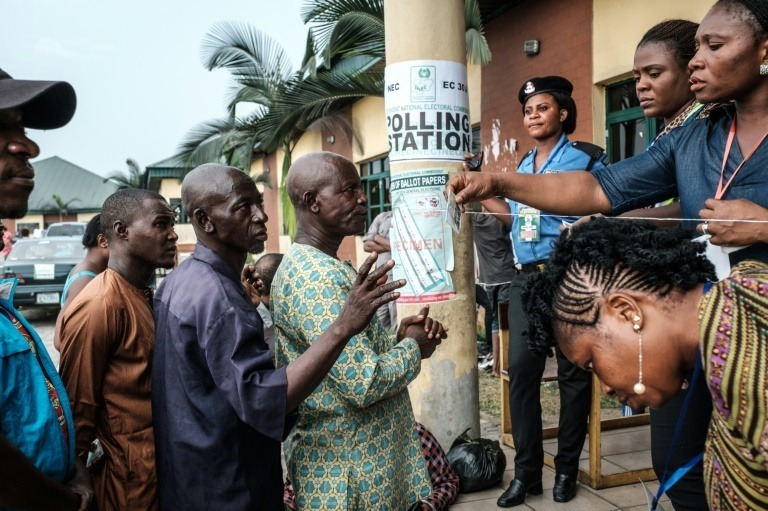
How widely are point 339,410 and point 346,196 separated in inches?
32.2

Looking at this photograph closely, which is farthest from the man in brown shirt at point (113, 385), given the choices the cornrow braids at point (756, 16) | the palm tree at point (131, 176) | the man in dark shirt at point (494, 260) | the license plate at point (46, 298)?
the palm tree at point (131, 176)

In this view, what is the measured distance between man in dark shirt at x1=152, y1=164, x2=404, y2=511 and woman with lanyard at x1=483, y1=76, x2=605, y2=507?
1.89m

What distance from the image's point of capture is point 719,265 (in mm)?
2164

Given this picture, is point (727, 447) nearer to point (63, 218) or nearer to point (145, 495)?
point (145, 495)

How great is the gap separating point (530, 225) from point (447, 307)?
83 cm

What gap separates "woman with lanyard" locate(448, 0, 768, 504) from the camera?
209 cm

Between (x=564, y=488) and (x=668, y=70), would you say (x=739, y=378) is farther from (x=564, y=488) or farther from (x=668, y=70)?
(x=564, y=488)

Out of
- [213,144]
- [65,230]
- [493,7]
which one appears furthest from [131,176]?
[493,7]

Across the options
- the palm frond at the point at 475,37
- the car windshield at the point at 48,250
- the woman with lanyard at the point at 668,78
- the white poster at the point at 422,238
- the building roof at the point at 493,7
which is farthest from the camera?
the car windshield at the point at 48,250

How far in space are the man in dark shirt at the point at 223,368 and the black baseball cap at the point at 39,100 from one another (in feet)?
1.71

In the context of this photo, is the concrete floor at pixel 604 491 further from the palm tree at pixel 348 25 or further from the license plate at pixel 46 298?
the license plate at pixel 46 298

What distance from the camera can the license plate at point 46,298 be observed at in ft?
40.9

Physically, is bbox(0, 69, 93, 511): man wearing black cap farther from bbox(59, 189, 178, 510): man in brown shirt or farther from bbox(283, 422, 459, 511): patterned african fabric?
bbox(283, 422, 459, 511): patterned african fabric

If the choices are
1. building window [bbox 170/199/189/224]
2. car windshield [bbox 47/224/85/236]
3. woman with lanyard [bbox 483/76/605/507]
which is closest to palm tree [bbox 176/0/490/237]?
building window [bbox 170/199/189/224]
